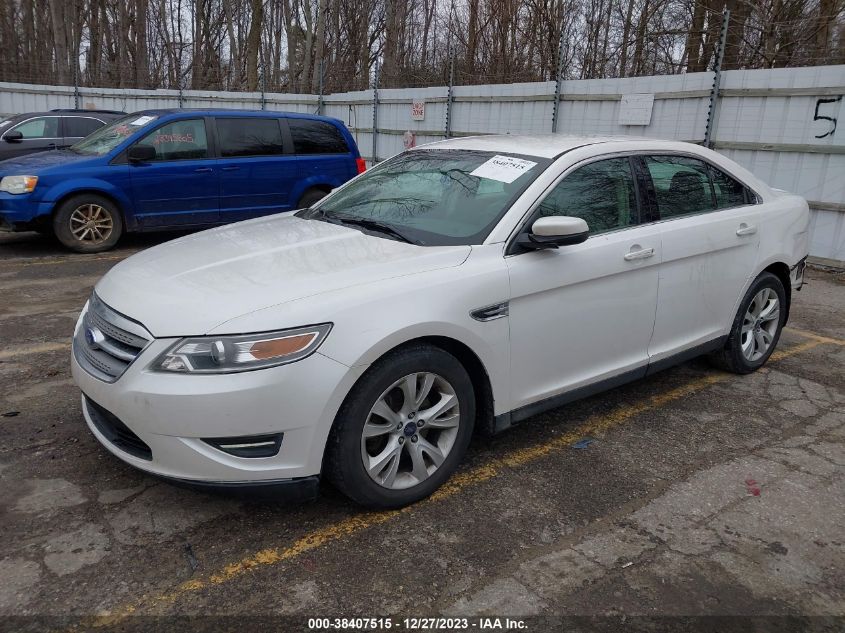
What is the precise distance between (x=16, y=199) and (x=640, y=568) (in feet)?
25.5

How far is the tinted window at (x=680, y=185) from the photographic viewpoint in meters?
4.17

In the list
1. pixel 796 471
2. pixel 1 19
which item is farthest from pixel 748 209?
pixel 1 19

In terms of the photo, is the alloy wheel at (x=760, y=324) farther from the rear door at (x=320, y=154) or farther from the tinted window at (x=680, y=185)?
the rear door at (x=320, y=154)

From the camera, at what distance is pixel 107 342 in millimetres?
3021

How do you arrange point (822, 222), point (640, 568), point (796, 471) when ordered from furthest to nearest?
point (822, 222) → point (796, 471) → point (640, 568)

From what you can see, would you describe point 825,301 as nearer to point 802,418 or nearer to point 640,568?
point 802,418

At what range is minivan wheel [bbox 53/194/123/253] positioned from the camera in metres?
8.15

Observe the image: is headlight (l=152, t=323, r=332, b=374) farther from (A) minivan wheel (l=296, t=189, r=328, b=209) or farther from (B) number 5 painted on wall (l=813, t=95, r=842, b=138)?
(B) number 5 painted on wall (l=813, t=95, r=842, b=138)

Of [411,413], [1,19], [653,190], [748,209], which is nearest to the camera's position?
[411,413]

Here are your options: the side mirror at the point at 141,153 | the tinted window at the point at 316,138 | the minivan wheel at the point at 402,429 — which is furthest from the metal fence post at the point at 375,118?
the minivan wheel at the point at 402,429

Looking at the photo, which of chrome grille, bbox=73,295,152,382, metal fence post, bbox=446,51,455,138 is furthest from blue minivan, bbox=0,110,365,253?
chrome grille, bbox=73,295,152,382

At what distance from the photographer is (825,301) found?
7203 mm

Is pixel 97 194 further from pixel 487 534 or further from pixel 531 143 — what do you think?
pixel 487 534

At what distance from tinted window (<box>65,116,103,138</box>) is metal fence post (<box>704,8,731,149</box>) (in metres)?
10.3
